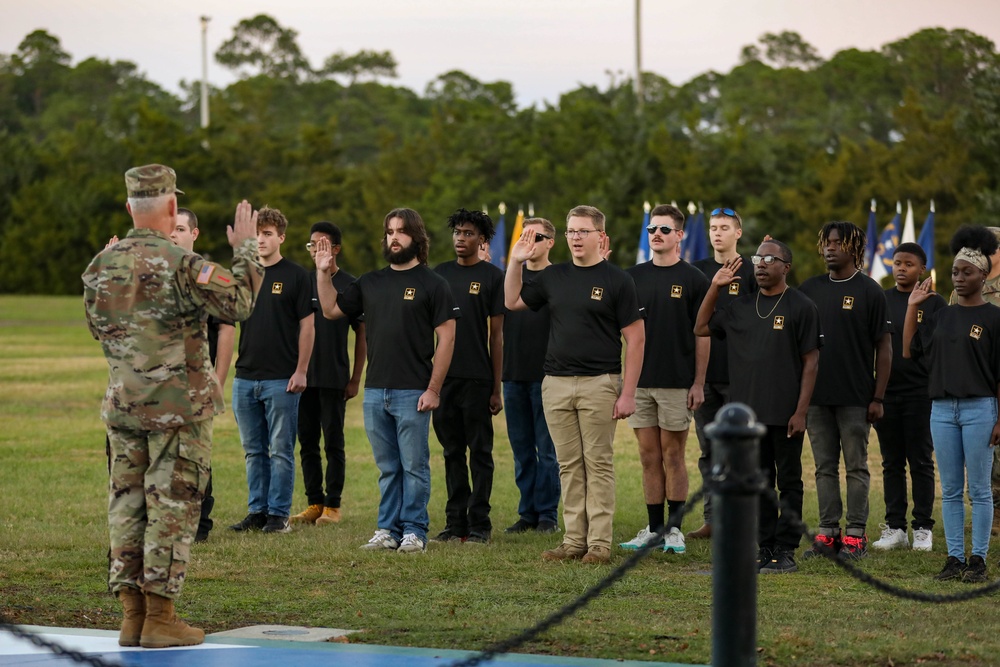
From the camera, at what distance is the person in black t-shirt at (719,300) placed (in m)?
9.92

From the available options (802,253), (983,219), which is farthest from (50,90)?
(983,219)

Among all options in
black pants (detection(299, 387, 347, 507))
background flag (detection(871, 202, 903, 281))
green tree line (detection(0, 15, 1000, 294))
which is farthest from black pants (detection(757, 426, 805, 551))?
green tree line (detection(0, 15, 1000, 294))

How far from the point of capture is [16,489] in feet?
41.7

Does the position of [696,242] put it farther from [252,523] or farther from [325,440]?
[252,523]

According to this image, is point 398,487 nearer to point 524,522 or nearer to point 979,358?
point 524,522

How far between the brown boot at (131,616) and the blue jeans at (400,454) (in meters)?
3.20

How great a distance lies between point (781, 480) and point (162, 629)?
424 centimetres

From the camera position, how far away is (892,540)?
9836mm

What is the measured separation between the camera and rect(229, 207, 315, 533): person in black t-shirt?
1041cm

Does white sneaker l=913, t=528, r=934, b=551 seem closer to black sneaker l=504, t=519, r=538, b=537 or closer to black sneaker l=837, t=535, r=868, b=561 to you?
black sneaker l=837, t=535, r=868, b=561

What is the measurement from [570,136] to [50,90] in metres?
68.2

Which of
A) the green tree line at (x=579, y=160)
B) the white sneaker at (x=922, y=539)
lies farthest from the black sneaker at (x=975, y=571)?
the green tree line at (x=579, y=160)

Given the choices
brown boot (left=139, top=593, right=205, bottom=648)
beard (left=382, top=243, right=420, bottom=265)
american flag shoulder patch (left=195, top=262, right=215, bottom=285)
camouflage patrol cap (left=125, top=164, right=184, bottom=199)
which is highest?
camouflage patrol cap (left=125, top=164, right=184, bottom=199)

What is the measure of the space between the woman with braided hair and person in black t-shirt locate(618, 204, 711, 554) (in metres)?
1.84
